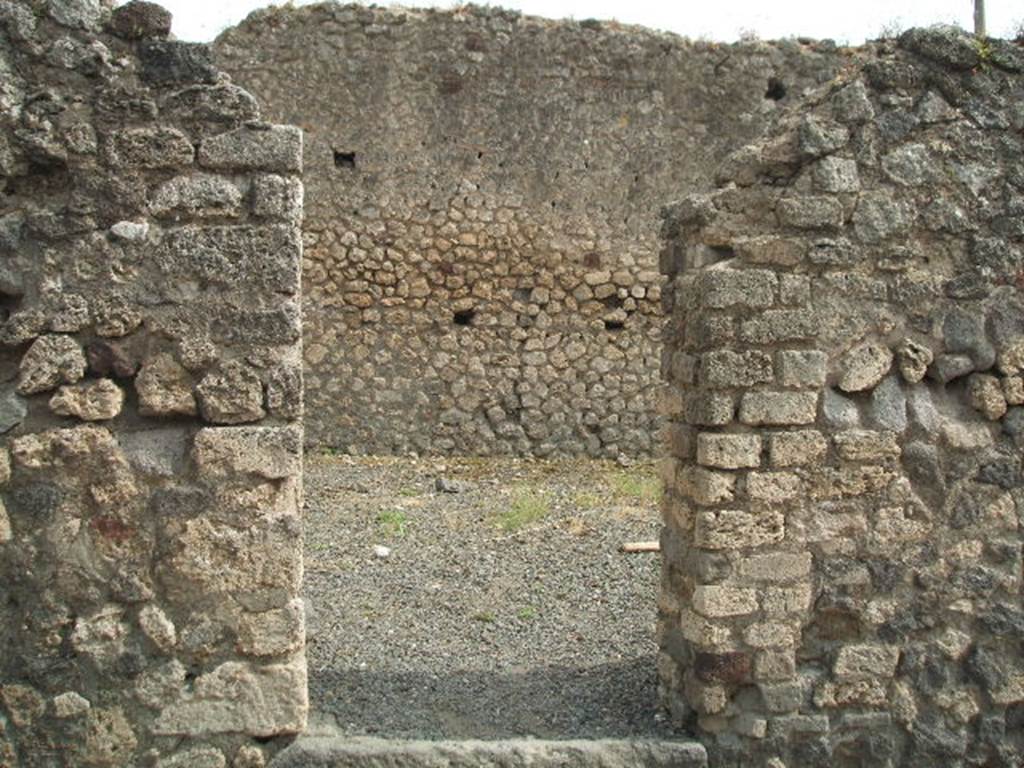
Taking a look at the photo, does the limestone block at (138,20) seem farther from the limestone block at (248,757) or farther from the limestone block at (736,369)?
the limestone block at (248,757)

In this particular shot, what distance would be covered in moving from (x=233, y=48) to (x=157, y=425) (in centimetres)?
752

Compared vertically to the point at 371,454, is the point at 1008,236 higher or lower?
higher

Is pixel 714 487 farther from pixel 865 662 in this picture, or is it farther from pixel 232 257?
pixel 232 257

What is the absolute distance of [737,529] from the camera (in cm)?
366

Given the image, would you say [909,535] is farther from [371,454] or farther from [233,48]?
[233,48]

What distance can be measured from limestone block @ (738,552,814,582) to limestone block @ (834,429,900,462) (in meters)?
0.41

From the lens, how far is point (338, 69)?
32.3 feet

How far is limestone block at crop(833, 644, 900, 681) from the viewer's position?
372cm

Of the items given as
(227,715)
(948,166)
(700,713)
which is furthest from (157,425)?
(948,166)

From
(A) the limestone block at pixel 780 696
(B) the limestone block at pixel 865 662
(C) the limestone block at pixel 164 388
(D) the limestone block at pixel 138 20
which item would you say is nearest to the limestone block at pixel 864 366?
(B) the limestone block at pixel 865 662

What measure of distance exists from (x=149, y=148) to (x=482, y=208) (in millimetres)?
7013

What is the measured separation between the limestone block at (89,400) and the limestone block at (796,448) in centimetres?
230

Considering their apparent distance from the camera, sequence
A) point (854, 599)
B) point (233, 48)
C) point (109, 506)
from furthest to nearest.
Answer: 1. point (233, 48)
2. point (854, 599)
3. point (109, 506)

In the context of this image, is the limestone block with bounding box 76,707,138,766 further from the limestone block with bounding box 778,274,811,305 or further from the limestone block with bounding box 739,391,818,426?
the limestone block with bounding box 778,274,811,305
